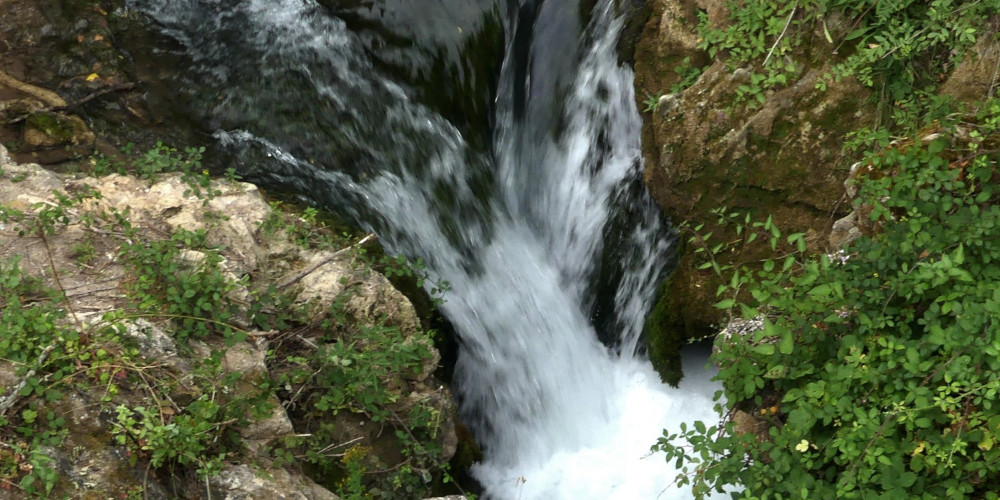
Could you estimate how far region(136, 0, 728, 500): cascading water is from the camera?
4.79 m

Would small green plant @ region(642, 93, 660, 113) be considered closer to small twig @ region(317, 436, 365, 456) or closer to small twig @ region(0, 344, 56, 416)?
small twig @ region(317, 436, 365, 456)

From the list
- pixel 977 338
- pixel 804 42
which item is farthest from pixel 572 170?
pixel 977 338

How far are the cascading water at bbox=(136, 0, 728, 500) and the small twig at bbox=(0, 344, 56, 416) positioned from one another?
1953mm

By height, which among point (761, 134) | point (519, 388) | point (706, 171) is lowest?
point (519, 388)

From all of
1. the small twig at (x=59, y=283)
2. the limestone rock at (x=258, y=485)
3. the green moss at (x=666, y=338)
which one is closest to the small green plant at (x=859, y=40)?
the green moss at (x=666, y=338)

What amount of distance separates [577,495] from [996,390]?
2490mm

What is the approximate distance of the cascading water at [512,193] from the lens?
479cm

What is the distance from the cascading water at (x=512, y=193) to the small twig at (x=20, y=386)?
1953 mm

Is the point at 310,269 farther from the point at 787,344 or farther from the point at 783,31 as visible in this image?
the point at 783,31

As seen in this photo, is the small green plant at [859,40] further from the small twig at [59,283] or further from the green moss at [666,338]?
the small twig at [59,283]

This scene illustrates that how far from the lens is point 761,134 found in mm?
4582

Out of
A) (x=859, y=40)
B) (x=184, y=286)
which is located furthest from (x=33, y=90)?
(x=859, y=40)

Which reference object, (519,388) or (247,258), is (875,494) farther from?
(247,258)

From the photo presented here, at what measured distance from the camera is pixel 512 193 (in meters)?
5.41
